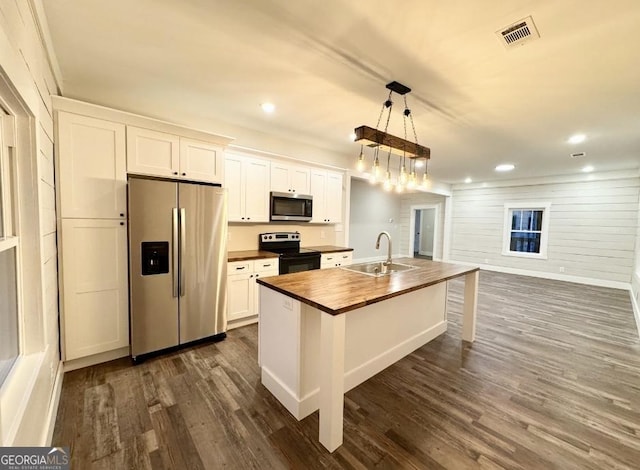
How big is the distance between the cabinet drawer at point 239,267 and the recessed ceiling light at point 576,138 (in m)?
4.69

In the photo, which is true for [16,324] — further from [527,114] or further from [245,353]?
[527,114]

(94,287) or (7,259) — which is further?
(94,287)

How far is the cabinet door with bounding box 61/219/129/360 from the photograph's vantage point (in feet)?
7.76

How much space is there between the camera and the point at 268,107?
3.01 metres

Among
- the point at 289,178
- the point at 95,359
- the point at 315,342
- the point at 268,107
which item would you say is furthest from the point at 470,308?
the point at 95,359

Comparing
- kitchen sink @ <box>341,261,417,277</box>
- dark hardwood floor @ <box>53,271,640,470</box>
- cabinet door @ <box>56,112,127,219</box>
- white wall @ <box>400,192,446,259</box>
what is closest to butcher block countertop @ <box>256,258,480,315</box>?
kitchen sink @ <box>341,261,417,277</box>

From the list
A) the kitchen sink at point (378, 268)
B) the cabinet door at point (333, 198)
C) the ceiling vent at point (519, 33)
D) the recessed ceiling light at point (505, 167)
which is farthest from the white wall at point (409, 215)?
the ceiling vent at point (519, 33)

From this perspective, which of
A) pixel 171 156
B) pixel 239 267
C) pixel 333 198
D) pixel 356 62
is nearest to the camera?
pixel 356 62

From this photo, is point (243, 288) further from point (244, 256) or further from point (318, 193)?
point (318, 193)

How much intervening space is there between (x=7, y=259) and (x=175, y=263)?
1.41 m

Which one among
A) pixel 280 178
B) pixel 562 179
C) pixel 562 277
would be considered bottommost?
pixel 562 277

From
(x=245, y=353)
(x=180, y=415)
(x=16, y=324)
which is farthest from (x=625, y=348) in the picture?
(x=16, y=324)

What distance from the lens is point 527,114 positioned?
3010 mm

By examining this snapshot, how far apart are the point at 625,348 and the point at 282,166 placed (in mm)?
4768
